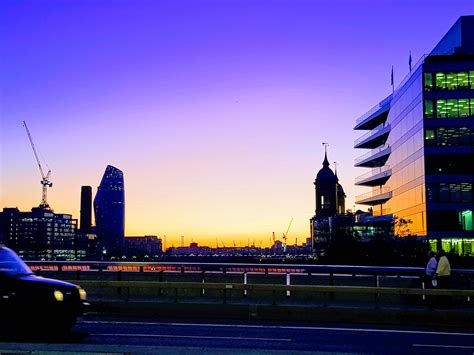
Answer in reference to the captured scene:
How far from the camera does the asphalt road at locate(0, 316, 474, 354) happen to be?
35.3 ft

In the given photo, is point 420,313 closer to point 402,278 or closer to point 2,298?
Result: point 402,278

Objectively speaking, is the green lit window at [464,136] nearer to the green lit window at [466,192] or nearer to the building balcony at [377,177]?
the green lit window at [466,192]

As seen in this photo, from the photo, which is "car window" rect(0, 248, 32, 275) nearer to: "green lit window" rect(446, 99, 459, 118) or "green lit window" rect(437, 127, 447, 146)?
"green lit window" rect(437, 127, 447, 146)

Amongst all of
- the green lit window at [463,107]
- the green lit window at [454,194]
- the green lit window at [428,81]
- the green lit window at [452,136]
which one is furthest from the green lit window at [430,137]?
the green lit window at [454,194]

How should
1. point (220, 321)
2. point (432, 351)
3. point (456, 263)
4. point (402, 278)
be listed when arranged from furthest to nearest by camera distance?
point (456, 263) → point (402, 278) → point (220, 321) → point (432, 351)

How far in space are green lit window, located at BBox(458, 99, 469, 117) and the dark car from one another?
6325cm

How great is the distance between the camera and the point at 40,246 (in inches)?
7687

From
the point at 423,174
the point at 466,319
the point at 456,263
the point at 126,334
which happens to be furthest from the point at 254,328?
the point at 423,174

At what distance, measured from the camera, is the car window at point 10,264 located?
41.3 feet

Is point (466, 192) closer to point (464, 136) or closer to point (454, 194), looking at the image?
point (454, 194)

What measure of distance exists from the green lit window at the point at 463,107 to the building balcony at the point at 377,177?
1592 centimetres

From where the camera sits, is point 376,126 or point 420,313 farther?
point 376,126

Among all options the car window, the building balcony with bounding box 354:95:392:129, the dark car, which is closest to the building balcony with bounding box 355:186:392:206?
the building balcony with bounding box 354:95:392:129

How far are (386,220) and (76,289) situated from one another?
7603 centimetres
